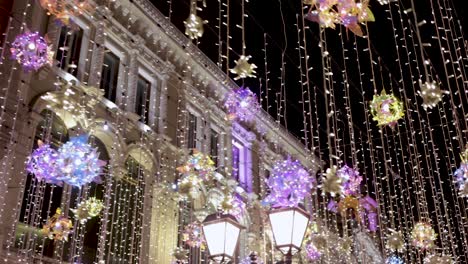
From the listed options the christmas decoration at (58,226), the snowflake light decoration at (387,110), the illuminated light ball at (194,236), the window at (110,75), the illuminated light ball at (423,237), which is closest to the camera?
the snowflake light decoration at (387,110)

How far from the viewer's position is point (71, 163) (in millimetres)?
10273

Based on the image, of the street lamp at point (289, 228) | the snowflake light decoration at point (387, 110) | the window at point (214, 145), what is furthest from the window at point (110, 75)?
the street lamp at point (289, 228)

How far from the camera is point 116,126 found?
619 inches

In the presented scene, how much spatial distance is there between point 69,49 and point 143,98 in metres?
3.37

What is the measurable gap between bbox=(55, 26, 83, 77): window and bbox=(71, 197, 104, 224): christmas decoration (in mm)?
3493

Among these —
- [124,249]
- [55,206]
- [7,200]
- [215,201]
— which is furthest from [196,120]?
[7,200]

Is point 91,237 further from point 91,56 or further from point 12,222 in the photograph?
point 91,56

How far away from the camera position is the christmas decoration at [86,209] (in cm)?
1207

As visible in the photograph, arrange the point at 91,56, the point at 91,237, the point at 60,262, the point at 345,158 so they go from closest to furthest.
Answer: the point at 60,262 < the point at 91,237 < the point at 91,56 < the point at 345,158

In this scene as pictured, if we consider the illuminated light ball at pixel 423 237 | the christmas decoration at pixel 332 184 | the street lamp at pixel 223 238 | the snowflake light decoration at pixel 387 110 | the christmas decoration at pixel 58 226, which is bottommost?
the street lamp at pixel 223 238

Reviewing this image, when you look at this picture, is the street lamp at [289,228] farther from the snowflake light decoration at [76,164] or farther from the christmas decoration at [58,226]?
the christmas decoration at [58,226]

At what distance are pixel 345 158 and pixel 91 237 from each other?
13.7 m

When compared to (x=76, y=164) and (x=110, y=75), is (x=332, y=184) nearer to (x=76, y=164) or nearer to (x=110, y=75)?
(x=76, y=164)

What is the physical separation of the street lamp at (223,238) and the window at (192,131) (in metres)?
12.9
